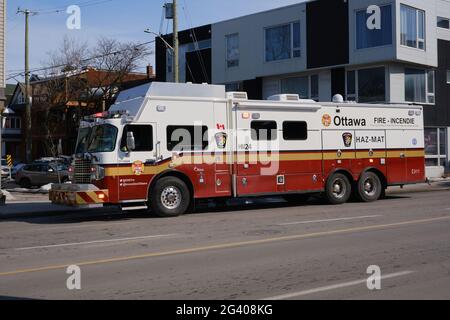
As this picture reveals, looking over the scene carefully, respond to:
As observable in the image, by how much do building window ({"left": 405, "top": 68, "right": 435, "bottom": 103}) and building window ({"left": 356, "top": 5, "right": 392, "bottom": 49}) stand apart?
2312 mm

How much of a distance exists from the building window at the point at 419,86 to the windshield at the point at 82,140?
19561mm

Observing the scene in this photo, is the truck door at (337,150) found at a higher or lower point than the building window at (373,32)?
lower

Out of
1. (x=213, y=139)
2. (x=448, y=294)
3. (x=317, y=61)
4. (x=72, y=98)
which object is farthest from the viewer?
(x=72, y=98)

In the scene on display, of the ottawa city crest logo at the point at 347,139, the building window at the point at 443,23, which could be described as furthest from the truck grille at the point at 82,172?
the building window at the point at 443,23

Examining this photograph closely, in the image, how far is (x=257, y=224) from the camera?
1300 centimetres

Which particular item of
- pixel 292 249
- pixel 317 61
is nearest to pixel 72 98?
pixel 317 61

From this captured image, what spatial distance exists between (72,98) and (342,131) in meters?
33.4

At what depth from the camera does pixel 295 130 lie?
17047mm

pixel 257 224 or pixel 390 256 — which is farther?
pixel 257 224

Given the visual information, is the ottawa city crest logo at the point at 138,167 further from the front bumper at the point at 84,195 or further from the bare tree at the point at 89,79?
the bare tree at the point at 89,79

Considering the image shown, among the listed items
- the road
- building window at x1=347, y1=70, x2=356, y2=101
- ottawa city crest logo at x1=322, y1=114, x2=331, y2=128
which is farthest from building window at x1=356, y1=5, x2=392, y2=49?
the road

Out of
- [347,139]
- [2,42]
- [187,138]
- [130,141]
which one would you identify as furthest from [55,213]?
[347,139]

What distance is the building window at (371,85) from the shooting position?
2967 centimetres
